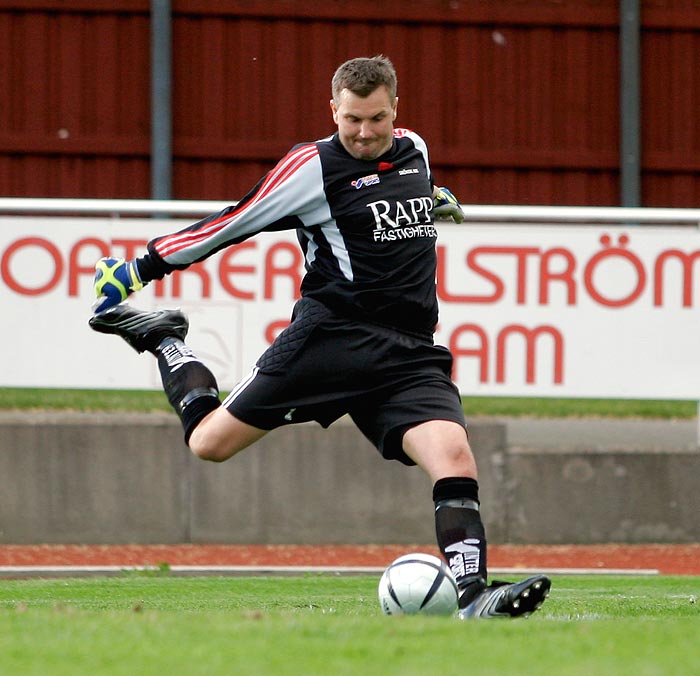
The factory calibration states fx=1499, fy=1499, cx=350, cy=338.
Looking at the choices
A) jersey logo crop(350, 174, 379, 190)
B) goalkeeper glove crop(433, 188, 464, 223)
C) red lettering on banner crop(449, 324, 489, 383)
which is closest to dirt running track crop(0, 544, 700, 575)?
red lettering on banner crop(449, 324, 489, 383)

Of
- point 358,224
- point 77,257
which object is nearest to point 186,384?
point 358,224


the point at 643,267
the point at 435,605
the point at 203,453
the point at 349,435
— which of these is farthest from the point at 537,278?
the point at 435,605

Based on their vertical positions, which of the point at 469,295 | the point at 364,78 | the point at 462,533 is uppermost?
the point at 364,78

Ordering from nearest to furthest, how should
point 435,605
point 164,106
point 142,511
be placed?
point 435,605, point 142,511, point 164,106

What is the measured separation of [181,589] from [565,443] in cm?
393

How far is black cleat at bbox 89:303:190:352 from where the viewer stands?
649cm

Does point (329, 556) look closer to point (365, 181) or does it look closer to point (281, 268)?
point (281, 268)

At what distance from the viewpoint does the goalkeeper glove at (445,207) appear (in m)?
6.35

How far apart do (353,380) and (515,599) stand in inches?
46.9

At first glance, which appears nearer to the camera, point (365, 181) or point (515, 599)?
point (515, 599)

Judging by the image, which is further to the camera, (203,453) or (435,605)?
(203,453)

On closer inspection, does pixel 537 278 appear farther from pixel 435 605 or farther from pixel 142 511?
pixel 435 605

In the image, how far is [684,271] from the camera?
1080 centimetres

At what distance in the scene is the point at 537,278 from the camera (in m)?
10.8
